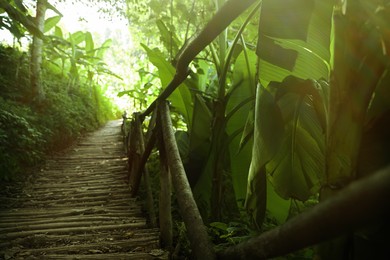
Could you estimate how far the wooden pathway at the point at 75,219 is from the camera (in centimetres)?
201

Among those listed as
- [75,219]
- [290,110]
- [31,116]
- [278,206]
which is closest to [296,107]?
[290,110]

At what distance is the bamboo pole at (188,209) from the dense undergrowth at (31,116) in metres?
3.00

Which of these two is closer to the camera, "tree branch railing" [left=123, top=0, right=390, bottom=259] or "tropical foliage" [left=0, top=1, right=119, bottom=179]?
"tree branch railing" [left=123, top=0, right=390, bottom=259]

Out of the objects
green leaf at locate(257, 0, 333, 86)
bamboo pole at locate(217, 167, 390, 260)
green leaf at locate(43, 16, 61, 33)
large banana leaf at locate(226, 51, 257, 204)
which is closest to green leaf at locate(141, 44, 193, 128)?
large banana leaf at locate(226, 51, 257, 204)

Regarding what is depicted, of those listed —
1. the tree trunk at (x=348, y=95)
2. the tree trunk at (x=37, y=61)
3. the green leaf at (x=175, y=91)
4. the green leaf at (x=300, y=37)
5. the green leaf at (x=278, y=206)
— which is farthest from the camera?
the tree trunk at (x=37, y=61)

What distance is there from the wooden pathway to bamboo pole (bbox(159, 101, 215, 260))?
59 centimetres

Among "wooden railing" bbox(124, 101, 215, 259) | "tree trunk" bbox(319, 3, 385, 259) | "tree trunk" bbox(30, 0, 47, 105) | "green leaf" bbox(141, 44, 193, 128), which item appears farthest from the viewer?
"tree trunk" bbox(30, 0, 47, 105)

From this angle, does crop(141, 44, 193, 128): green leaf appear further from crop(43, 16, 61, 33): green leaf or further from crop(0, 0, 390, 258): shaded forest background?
crop(43, 16, 61, 33): green leaf

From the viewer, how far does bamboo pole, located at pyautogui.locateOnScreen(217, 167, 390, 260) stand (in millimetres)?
411

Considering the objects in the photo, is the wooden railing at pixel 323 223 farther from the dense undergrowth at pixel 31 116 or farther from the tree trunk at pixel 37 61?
the tree trunk at pixel 37 61

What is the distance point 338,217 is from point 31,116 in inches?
229

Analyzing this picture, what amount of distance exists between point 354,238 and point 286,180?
74 centimetres

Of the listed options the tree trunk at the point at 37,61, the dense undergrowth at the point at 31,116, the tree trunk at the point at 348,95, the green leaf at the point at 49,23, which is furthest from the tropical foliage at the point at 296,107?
the green leaf at the point at 49,23

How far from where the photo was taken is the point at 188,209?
1.25m
